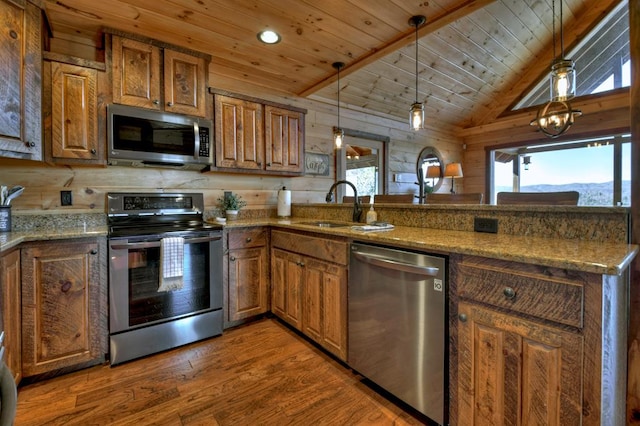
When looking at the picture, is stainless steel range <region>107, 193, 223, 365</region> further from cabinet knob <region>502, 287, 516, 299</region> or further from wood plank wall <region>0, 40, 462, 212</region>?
cabinet knob <region>502, 287, 516, 299</region>

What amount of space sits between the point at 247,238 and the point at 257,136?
42.2 inches

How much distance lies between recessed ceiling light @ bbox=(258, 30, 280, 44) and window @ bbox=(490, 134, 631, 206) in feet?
14.0

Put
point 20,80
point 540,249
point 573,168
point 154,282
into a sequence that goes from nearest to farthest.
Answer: point 540,249 → point 20,80 → point 154,282 → point 573,168

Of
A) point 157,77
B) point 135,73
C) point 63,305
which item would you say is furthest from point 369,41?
point 63,305

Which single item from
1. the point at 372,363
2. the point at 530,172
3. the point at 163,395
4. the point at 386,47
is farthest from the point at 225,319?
the point at 530,172

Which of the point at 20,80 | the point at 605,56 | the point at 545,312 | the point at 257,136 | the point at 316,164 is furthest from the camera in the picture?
the point at 605,56

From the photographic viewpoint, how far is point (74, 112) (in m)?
2.14

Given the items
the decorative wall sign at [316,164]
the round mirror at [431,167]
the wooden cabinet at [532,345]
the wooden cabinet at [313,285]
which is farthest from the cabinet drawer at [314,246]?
the round mirror at [431,167]

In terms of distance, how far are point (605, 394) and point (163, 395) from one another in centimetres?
199

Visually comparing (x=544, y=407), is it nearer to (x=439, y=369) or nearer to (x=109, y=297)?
(x=439, y=369)

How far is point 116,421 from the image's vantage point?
1.52 metres

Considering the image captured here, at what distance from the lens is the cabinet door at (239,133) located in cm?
279

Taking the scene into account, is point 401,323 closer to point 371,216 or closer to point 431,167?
point 371,216

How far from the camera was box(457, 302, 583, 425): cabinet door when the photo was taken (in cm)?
101
